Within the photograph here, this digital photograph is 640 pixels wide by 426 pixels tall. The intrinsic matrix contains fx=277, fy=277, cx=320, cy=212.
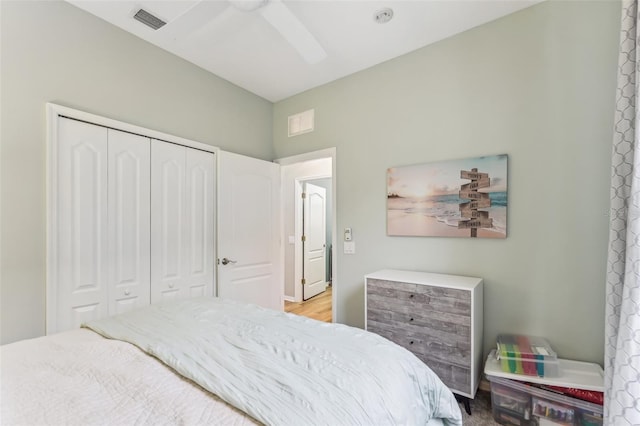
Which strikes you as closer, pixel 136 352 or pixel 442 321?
pixel 136 352

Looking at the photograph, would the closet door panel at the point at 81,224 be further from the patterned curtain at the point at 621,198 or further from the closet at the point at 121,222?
the patterned curtain at the point at 621,198

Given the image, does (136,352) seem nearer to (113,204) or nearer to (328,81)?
(113,204)

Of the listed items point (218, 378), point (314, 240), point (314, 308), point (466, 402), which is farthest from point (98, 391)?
point (314, 240)

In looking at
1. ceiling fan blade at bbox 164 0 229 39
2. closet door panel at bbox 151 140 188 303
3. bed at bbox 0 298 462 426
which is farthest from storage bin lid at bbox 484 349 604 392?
ceiling fan blade at bbox 164 0 229 39

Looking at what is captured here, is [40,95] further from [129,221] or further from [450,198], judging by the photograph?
[450,198]

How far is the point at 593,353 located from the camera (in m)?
1.76

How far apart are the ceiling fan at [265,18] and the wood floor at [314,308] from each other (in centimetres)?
316

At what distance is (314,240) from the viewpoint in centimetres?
485

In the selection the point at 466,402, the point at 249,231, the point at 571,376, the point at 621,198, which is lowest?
the point at 466,402

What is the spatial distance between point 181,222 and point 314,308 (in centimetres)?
251

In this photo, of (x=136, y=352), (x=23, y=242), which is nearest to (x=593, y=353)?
(x=136, y=352)

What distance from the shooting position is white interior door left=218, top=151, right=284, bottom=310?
2.73 metres

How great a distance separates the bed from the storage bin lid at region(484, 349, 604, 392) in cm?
74

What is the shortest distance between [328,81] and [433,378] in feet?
9.05
